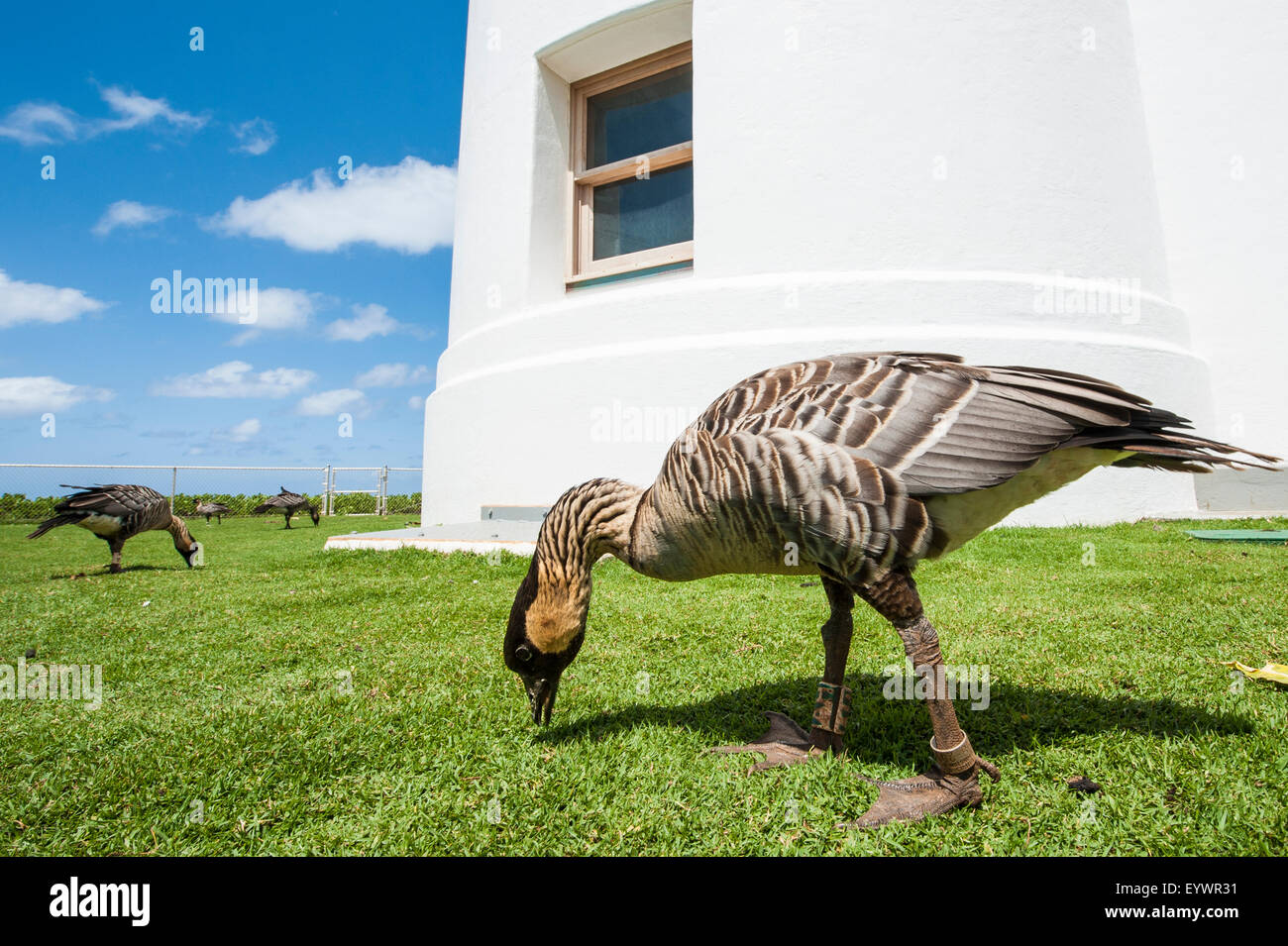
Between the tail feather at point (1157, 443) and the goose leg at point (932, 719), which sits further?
the goose leg at point (932, 719)

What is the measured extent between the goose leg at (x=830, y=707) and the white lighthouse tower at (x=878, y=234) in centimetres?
710

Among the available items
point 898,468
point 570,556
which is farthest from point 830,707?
point 570,556

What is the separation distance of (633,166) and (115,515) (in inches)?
399

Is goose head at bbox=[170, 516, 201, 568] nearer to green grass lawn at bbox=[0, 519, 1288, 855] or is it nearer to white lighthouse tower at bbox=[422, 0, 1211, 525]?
green grass lawn at bbox=[0, 519, 1288, 855]

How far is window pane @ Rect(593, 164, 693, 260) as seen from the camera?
1230 cm

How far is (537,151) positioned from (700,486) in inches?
450

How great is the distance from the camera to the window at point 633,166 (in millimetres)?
12320

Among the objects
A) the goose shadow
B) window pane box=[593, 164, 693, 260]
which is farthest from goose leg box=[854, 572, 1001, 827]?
the goose shadow

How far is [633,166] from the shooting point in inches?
498

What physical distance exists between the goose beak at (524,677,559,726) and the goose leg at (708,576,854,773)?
84 cm

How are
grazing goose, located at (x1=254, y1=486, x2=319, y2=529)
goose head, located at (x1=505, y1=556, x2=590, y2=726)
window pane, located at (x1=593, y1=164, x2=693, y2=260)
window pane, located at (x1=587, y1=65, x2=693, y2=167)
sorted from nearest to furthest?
goose head, located at (x1=505, y1=556, x2=590, y2=726), window pane, located at (x1=593, y1=164, x2=693, y2=260), window pane, located at (x1=587, y1=65, x2=693, y2=167), grazing goose, located at (x1=254, y1=486, x2=319, y2=529)

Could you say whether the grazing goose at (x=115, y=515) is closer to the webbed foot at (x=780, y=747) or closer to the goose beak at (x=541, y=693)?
the goose beak at (x=541, y=693)

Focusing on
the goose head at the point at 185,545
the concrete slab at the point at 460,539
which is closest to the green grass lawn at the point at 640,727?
the concrete slab at the point at 460,539

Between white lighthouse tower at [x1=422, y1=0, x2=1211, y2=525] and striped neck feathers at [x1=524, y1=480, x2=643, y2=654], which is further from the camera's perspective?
white lighthouse tower at [x1=422, y1=0, x2=1211, y2=525]
